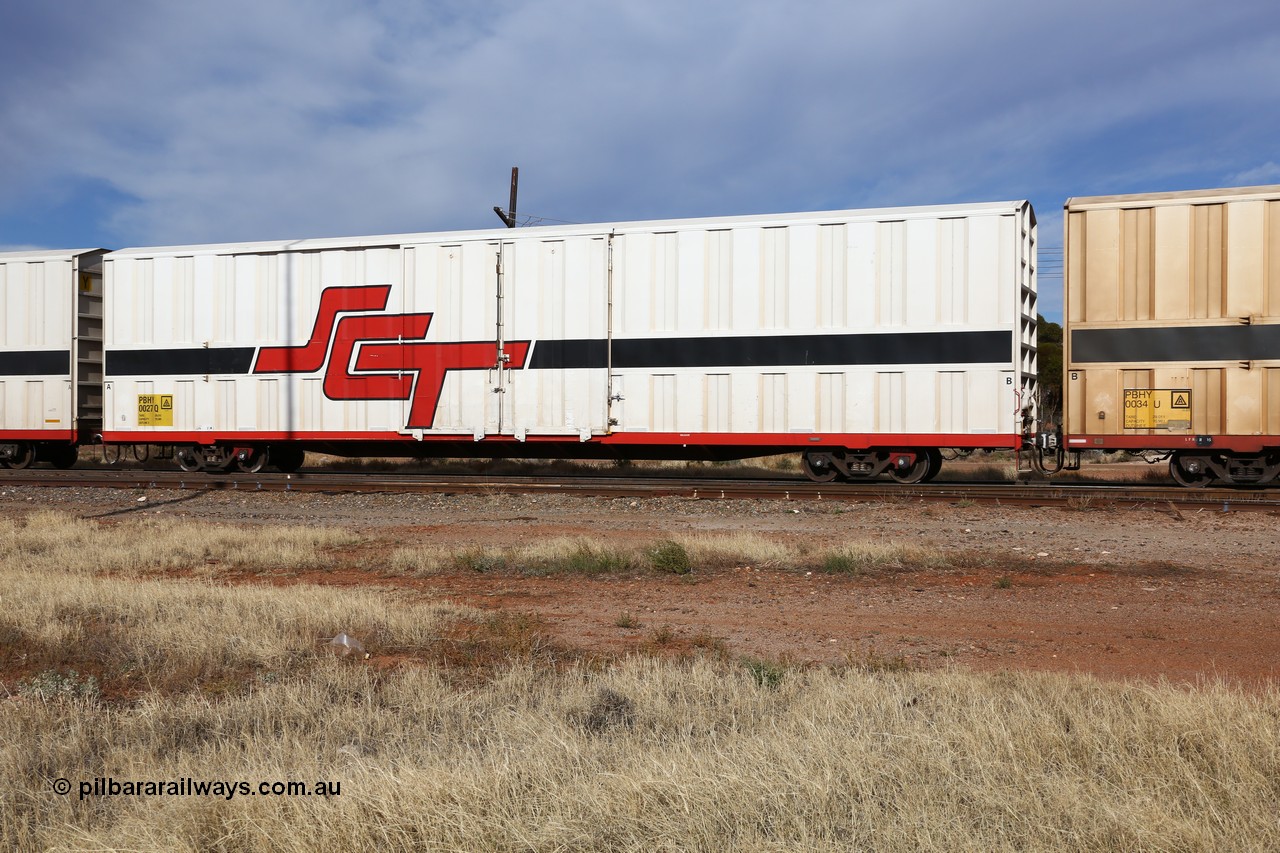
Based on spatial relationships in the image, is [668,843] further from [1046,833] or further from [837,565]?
[837,565]

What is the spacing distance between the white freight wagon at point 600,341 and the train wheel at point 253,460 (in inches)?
2.3

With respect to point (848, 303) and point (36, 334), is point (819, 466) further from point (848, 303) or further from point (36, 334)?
point (36, 334)

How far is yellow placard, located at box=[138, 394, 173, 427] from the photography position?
630 inches

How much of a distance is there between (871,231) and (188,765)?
12.2m

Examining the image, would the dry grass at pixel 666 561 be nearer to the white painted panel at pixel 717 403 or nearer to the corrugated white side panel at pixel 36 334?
the white painted panel at pixel 717 403

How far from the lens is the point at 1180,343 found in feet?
40.8

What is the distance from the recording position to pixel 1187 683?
4.57 metres

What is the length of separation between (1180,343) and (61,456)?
70.4 ft

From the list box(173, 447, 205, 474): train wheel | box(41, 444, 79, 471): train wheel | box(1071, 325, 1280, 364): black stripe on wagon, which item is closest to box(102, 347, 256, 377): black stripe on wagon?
box(173, 447, 205, 474): train wheel

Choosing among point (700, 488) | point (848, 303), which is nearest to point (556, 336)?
point (700, 488)

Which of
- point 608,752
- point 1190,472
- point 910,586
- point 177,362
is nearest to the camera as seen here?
point 608,752

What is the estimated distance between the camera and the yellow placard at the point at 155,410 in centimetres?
1600

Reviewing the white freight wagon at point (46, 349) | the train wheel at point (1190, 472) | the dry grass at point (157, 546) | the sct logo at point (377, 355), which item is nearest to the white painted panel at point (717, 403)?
the sct logo at point (377, 355)

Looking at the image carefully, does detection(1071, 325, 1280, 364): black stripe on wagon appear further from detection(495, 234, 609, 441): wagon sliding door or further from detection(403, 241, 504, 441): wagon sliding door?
detection(403, 241, 504, 441): wagon sliding door
